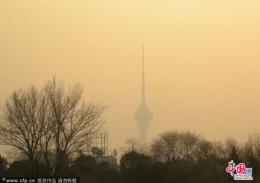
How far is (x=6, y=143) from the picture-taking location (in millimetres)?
37250

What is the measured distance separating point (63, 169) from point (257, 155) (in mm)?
37435

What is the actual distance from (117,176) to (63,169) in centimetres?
2027

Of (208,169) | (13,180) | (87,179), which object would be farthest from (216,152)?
(13,180)

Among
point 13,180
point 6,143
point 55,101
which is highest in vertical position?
point 55,101

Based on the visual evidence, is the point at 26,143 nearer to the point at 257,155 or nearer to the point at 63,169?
the point at 63,169

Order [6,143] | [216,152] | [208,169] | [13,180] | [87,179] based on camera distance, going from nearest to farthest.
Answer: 1. [13,180]
2. [6,143]
3. [87,179]
4. [208,169]
5. [216,152]

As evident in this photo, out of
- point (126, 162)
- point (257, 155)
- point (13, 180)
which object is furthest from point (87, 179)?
point (257, 155)

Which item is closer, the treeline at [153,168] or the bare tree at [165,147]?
the treeline at [153,168]

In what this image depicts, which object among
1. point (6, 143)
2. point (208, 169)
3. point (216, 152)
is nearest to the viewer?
point (6, 143)

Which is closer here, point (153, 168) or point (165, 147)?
point (153, 168)

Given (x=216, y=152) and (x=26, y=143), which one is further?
(x=216, y=152)

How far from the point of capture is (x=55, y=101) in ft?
127

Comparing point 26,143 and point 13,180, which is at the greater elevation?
point 26,143

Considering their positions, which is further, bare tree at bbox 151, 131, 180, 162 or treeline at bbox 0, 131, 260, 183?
bare tree at bbox 151, 131, 180, 162
